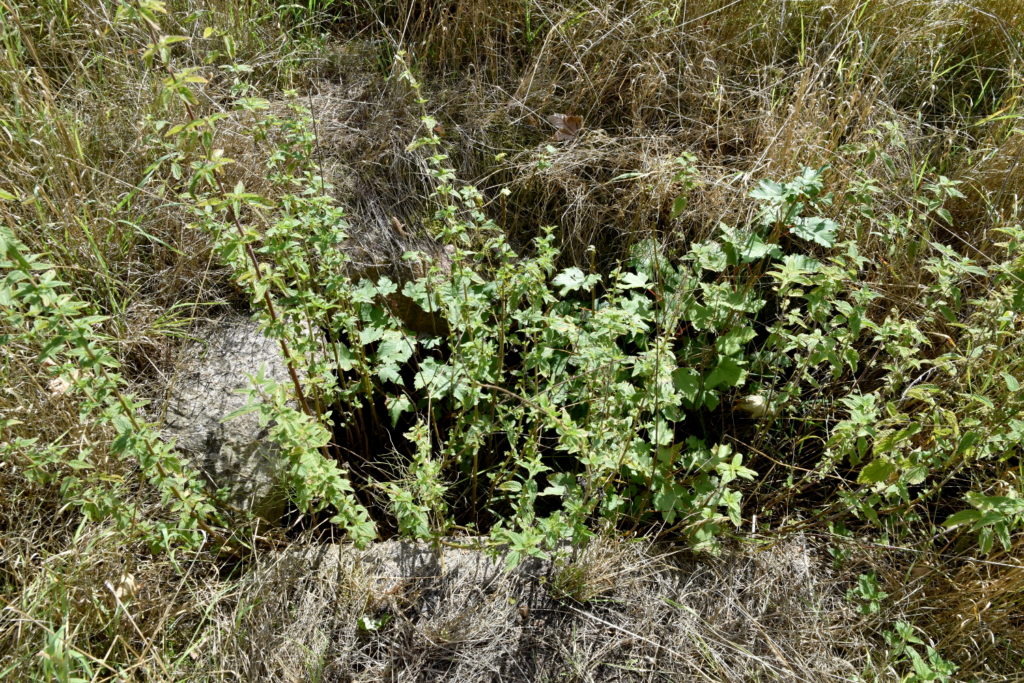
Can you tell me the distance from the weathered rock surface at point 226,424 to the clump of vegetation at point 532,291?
0.24ft

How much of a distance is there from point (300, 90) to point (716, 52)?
176cm

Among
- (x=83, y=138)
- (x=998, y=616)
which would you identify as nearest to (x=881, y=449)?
(x=998, y=616)

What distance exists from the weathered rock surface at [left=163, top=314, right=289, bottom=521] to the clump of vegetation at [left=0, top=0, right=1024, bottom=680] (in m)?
0.07

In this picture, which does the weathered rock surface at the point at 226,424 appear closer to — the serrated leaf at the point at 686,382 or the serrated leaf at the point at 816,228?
the serrated leaf at the point at 686,382

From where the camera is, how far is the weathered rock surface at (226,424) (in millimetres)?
2205

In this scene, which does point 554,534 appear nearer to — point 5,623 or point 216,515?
point 216,515

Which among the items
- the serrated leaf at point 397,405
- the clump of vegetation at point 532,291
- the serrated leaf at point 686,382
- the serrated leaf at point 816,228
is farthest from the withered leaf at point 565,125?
the serrated leaf at point 397,405

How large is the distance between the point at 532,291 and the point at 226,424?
40.8 inches

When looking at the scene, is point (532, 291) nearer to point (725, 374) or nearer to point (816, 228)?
point (725, 374)

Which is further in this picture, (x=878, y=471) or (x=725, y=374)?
(x=725, y=374)

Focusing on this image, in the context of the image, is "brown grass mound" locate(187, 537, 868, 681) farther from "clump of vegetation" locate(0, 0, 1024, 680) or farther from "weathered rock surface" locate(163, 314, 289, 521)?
"weathered rock surface" locate(163, 314, 289, 521)

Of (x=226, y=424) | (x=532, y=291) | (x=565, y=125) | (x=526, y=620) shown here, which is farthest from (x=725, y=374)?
(x=226, y=424)

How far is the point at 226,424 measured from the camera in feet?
7.42

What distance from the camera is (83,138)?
2654mm
